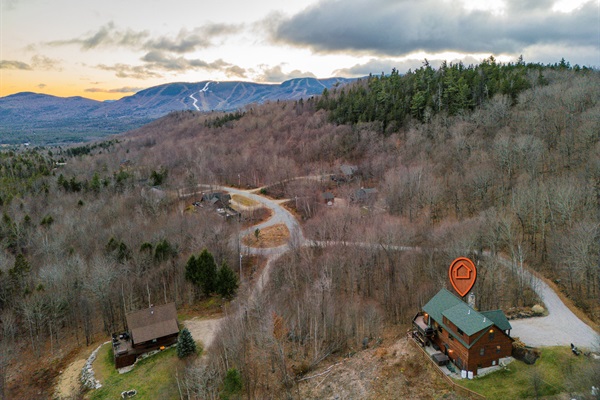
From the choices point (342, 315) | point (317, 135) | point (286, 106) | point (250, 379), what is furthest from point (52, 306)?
point (286, 106)

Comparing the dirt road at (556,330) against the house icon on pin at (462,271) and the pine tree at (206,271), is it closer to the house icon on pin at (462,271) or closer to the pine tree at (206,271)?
the house icon on pin at (462,271)

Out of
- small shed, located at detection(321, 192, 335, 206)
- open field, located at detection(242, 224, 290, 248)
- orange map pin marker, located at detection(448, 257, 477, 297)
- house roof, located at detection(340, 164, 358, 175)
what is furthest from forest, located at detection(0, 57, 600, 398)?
orange map pin marker, located at detection(448, 257, 477, 297)

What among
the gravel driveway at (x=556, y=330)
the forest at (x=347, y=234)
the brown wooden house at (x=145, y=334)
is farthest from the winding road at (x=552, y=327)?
the brown wooden house at (x=145, y=334)

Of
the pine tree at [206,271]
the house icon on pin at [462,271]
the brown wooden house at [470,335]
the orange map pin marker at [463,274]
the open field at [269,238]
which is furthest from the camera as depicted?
the open field at [269,238]

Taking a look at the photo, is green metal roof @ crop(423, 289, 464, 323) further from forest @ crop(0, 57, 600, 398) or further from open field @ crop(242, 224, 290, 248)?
open field @ crop(242, 224, 290, 248)

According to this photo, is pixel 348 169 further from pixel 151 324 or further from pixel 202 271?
pixel 151 324

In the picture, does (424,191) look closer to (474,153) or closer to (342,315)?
(474,153)
